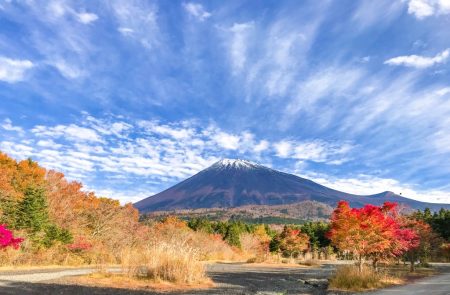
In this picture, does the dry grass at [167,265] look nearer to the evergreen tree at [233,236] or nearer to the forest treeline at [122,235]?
the forest treeline at [122,235]

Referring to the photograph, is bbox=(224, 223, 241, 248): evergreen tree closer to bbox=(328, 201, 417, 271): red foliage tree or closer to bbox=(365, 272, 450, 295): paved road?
bbox=(328, 201, 417, 271): red foliage tree

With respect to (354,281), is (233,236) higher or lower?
higher

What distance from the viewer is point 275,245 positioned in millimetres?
44438

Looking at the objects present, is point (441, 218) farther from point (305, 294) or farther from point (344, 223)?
point (305, 294)

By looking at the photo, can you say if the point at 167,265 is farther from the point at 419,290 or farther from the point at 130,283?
the point at 419,290

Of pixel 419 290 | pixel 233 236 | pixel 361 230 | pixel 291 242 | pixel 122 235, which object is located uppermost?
pixel 233 236

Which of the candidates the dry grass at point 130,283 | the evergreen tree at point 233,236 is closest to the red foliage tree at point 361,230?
the dry grass at point 130,283

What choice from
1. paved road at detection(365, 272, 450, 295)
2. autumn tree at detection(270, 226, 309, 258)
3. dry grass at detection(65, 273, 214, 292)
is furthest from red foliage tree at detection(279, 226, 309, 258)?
dry grass at detection(65, 273, 214, 292)

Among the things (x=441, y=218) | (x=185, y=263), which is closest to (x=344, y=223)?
(x=185, y=263)

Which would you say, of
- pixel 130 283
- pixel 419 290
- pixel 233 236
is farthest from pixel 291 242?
pixel 130 283

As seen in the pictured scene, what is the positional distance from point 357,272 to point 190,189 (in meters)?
185

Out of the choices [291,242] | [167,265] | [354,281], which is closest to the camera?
[167,265]

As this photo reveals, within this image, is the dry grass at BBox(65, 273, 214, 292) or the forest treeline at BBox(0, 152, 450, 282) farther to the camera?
the forest treeline at BBox(0, 152, 450, 282)

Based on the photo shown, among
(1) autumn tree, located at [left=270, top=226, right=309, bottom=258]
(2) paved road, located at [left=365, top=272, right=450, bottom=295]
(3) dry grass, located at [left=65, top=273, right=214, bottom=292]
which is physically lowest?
(3) dry grass, located at [left=65, top=273, right=214, bottom=292]
